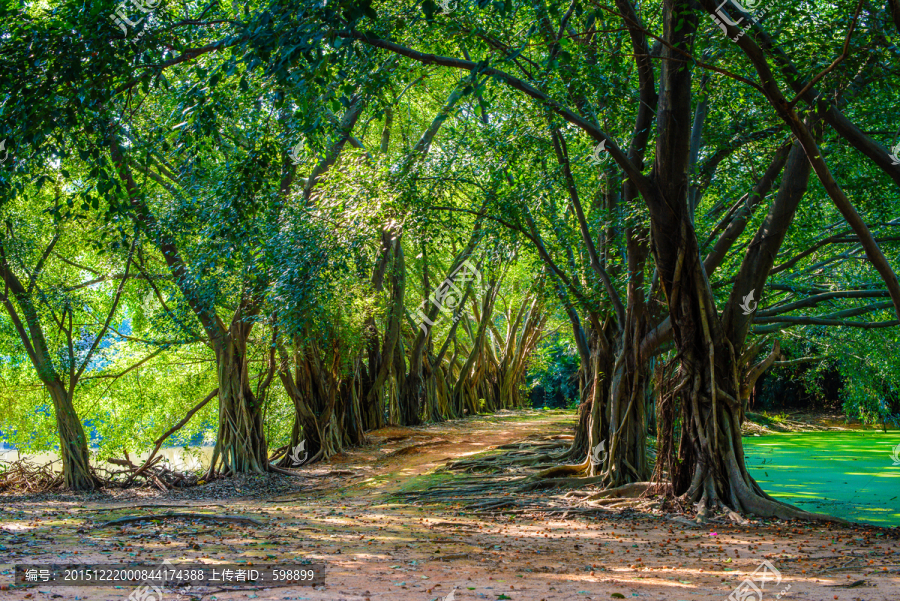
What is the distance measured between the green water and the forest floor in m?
1.84

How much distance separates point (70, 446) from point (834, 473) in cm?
1126

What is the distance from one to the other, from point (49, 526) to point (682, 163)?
616 centimetres

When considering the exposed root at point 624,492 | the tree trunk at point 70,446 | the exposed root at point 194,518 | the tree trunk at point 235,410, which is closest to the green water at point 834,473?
the exposed root at point 624,492

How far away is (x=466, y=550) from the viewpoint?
4785mm

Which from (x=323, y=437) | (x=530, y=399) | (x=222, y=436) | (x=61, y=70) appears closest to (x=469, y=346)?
(x=530, y=399)

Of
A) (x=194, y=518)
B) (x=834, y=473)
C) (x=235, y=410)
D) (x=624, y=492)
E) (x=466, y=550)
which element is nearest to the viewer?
(x=466, y=550)

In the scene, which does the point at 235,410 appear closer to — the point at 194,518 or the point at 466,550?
the point at 194,518

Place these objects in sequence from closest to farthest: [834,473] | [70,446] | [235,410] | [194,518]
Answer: [194,518] < [70,446] < [834,473] < [235,410]

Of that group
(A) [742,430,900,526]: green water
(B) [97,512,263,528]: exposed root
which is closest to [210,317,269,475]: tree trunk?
(B) [97,512,263,528]: exposed root

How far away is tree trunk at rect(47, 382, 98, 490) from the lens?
9.66m

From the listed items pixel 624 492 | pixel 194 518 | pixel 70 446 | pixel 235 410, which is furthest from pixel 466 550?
pixel 70 446

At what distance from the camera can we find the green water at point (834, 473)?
283 inches

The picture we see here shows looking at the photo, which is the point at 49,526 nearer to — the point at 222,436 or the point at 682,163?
the point at 222,436

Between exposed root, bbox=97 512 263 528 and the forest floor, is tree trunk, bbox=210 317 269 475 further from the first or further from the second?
exposed root, bbox=97 512 263 528
